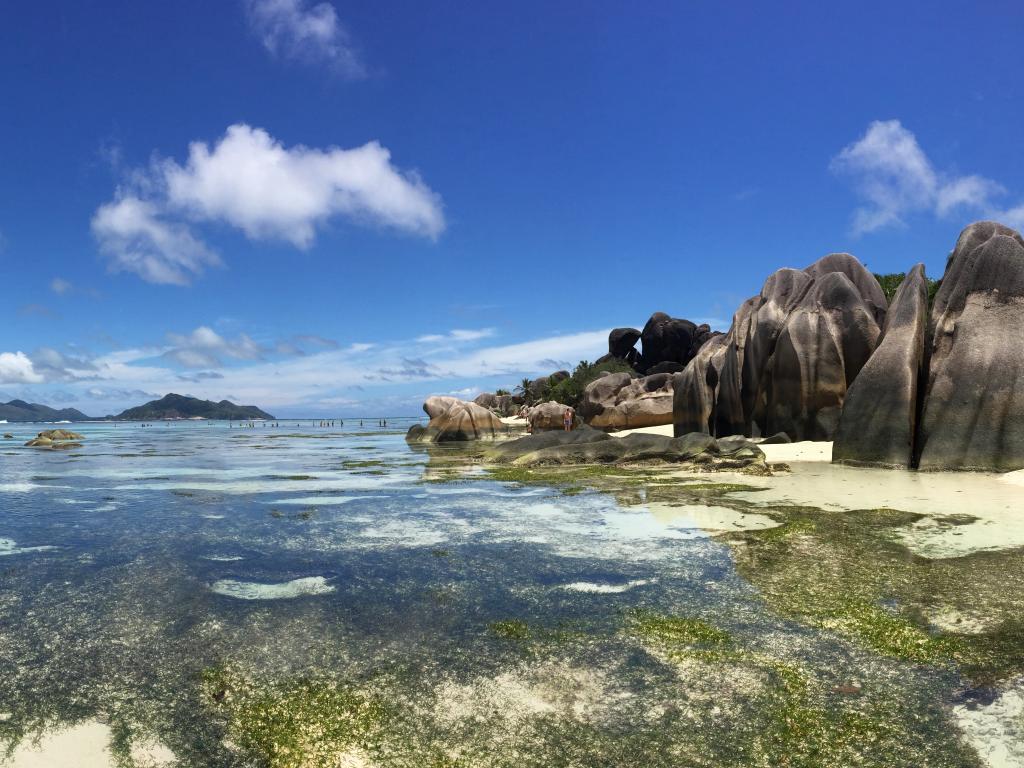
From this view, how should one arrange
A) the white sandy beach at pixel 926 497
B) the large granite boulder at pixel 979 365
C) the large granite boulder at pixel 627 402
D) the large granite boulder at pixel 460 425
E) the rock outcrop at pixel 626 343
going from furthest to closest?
the rock outcrop at pixel 626 343
the large granite boulder at pixel 627 402
the large granite boulder at pixel 460 425
the large granite boulder at pixel 979 365
the white sandy beach at pixel 926 497

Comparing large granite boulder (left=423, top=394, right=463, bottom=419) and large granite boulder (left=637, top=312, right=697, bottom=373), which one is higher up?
large granite boulder (left=637, top=312, right=697, bottom=373)

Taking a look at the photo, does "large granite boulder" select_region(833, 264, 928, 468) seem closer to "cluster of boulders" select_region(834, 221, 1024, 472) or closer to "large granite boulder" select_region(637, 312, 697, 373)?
"cluster of boulders" select_region(834, 221, 1024, 472)

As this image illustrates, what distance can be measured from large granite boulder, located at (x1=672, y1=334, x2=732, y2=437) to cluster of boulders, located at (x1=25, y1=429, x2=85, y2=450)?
144 ft

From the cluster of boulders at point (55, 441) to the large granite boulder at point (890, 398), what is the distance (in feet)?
168

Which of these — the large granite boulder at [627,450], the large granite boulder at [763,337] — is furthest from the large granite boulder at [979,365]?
the large granite boulder at [763,337]

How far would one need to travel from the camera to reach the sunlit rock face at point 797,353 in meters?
25.2

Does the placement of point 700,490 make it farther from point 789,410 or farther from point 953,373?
point 789,410

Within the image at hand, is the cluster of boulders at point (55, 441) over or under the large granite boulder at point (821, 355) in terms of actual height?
under

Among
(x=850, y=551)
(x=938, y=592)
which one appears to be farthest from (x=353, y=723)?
(x=850, y=551)

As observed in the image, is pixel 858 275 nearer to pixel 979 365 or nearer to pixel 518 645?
pixel 979 365

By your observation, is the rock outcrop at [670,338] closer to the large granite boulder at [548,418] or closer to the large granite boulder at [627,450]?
the large granite boulder at [548,418]

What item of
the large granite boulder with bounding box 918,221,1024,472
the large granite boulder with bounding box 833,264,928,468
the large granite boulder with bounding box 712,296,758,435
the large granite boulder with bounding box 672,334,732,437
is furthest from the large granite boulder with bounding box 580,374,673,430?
the large granite boulder with bounding box 918,221,1024,472

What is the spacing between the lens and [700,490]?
14625mm

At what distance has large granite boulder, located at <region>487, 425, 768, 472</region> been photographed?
19.6m
